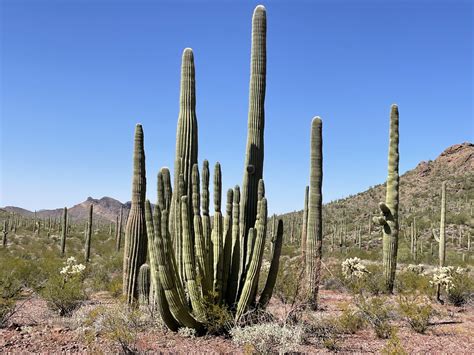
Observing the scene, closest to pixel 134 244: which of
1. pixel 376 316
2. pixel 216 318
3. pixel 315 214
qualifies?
pixel 216 318

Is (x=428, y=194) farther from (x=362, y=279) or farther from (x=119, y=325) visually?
(x=119, y=325)

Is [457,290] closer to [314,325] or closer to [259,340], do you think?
[314,325]

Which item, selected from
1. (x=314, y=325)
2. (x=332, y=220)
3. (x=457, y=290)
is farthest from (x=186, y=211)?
(x=332, y=220)

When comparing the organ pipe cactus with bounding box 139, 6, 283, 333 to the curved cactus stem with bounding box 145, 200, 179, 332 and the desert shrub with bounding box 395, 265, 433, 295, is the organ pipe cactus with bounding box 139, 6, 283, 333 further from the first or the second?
A: the desert shrub with bounding box 395, 265, 433, 295

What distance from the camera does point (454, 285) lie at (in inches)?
538

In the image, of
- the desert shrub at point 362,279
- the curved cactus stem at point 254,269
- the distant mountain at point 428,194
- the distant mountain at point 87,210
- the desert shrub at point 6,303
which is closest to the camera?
the curved cactus stem at point 254,269

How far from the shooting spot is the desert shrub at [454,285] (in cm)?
1336

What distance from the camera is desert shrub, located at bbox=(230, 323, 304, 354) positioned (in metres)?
7.54

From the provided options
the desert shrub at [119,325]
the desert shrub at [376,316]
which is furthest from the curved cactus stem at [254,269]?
the desert shrub at [376,316]

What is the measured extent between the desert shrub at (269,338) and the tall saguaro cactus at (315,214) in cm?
414

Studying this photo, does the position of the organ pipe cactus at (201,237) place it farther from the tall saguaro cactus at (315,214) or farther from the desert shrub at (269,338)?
the tall saguaro cactus at (315,214)

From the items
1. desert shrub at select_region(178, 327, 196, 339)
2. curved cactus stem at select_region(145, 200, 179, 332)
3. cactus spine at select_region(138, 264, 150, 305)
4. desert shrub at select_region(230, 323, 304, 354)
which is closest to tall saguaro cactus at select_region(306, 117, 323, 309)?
cactus spine at select_region(138, 264, 150, 305)

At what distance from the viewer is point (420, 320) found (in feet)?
32.1

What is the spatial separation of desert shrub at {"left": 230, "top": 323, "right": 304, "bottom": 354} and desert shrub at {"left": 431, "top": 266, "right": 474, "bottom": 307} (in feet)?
22.0
